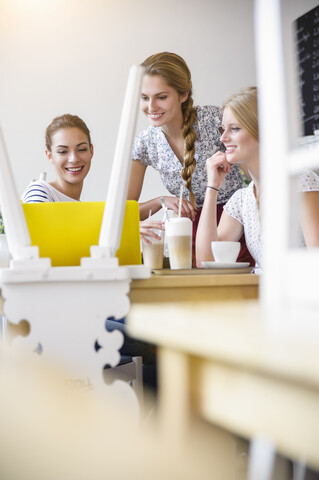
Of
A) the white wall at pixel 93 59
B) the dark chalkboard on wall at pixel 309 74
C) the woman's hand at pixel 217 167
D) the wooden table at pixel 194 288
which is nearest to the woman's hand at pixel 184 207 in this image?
the woman's hand at pixel 217 167

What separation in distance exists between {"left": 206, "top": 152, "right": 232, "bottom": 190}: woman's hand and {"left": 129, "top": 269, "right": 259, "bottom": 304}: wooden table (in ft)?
2.75

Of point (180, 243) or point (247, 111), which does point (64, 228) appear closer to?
point (180, 243)

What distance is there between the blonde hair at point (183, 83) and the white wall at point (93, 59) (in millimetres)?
1904

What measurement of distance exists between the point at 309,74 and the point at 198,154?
171 cm

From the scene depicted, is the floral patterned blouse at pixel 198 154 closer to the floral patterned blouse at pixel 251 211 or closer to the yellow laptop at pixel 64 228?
the floral patterned blouse at pixel 251 211

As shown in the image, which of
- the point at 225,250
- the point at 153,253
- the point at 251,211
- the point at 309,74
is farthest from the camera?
the point at 309,74

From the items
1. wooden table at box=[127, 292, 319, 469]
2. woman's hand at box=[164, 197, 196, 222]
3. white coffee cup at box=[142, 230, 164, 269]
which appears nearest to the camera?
wooden table at box=[127, 292, 319, 469]

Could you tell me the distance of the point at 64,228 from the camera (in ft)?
3.67

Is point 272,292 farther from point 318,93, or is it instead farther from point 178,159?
point 318,93

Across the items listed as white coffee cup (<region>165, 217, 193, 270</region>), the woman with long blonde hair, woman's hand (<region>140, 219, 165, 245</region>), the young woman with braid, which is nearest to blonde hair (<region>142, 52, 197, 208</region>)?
the young woman with braid

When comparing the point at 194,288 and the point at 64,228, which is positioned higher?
the point at 64,228

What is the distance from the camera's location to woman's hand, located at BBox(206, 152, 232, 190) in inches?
75.2

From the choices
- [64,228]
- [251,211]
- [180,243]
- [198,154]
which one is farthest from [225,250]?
[198,154]

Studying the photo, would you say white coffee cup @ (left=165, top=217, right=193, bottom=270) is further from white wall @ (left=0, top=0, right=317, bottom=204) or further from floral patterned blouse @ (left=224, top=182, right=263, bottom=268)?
white wall @ (left=0, top=0, right=317, bottom=204)
